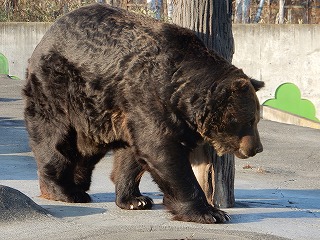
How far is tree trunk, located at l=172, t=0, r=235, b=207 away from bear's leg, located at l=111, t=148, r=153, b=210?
53cm

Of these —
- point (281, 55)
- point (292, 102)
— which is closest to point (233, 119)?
point (292, 102)

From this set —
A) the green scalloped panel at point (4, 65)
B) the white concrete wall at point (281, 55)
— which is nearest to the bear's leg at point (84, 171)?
the white concrete wall at point (281, 55)

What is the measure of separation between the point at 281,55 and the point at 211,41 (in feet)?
47.1

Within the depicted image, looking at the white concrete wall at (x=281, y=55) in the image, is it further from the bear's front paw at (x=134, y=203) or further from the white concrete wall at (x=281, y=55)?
the bear's front paw at (x=134, y=203)

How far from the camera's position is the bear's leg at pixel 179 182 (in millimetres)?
6348

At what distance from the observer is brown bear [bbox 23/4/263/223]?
21.1 ft

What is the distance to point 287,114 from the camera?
1933 cm

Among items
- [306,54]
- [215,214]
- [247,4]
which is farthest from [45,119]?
[247,4]

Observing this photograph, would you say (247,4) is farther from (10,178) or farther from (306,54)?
(10,178)

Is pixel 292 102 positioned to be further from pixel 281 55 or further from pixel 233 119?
pixel 233 119

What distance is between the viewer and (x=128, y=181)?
7.06m

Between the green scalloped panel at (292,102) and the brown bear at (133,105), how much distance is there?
46.4 ft

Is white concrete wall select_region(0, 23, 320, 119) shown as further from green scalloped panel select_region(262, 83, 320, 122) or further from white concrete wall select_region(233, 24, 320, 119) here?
green scalloped panel select_region(262, 83, 320, 122)

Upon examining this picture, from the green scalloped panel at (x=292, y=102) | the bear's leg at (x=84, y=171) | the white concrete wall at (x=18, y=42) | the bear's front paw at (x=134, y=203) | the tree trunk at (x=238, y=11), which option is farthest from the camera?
the tree trunk at (x=238, y=11)
